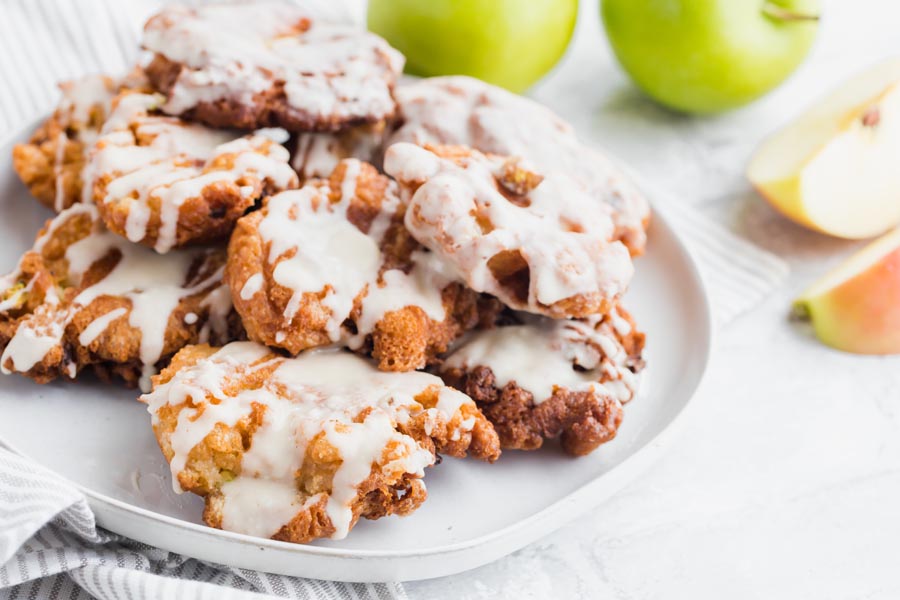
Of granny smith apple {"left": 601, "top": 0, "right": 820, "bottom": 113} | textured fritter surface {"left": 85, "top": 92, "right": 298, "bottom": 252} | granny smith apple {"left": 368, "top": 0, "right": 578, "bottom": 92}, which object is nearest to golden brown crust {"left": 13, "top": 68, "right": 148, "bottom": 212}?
textured fritter surface {"left": 85, "top": 92, "right": 298, "bottom": 252}

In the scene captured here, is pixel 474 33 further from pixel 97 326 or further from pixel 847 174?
pixel 97 326

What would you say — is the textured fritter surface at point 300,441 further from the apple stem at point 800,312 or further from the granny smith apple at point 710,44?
the granny smith apple at point 710,44

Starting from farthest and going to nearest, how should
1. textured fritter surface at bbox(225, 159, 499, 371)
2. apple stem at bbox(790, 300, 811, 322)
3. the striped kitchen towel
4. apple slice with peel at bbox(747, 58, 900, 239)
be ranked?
1. apple slice with peel at bbox(747, 58, 900, 239)
2. apple stem at bbox(790, 300, 811, 322)
3. textured fritter surface at bbox(225, 159, 499, 371)
4. the striped kitchen towel

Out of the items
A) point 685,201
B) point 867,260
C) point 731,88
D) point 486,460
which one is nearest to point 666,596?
point 486,460

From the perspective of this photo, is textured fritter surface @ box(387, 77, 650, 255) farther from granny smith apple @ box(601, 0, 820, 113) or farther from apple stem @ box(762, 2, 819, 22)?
apple stem @ box(762, 2, 819, 22)

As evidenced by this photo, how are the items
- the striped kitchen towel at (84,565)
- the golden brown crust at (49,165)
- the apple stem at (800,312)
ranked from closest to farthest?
the striped kitchen towel at (84,565) → the golden brown crust at (49,165) → the apple stem at (800,312)

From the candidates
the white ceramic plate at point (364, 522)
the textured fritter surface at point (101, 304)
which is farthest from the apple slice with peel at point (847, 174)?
the textured fritter surface at point (101, 304)

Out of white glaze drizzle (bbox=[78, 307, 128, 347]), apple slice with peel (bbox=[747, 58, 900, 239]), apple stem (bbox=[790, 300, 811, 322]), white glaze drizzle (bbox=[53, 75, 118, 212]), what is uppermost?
white glaze drizzle (bbox=[53, 75, 118, 212])
